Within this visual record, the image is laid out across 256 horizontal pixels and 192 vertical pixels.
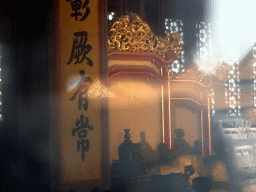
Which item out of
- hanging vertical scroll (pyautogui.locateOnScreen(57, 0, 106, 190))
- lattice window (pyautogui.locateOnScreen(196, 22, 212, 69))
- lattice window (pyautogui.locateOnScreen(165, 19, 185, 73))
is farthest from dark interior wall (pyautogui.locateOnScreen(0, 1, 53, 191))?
lattice window (pyautogui.locateOnScreen(196, 22, 212, 69))

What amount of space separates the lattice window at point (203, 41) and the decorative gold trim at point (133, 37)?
1.72 meters

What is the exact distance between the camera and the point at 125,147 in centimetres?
490

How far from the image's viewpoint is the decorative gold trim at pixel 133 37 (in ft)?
17.4

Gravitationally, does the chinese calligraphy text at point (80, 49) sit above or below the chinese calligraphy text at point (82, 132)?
above

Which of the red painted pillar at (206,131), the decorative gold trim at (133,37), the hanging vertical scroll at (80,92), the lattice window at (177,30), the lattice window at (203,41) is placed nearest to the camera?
the hanging vertical scroll at (80,92)

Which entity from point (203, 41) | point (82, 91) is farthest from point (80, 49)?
point (203, 41)

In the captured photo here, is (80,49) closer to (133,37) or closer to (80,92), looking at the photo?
(80,92)

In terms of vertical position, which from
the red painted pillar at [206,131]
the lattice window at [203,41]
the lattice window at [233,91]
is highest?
the lattice window at [203,41]

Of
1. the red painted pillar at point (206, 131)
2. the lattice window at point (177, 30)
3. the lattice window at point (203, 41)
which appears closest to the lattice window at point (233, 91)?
the lattice window at point (203, 41)

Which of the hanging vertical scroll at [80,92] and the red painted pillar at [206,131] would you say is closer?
the hanging vertical scroll at [80,92]

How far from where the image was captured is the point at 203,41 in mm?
7363

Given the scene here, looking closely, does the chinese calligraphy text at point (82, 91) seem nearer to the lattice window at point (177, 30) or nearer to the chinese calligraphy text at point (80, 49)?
the chinese calligraphy text at point (80, 49)

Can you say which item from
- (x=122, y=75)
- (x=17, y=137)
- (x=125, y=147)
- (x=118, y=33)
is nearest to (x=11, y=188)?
(x=17, y=137)

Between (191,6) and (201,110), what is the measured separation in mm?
2295
